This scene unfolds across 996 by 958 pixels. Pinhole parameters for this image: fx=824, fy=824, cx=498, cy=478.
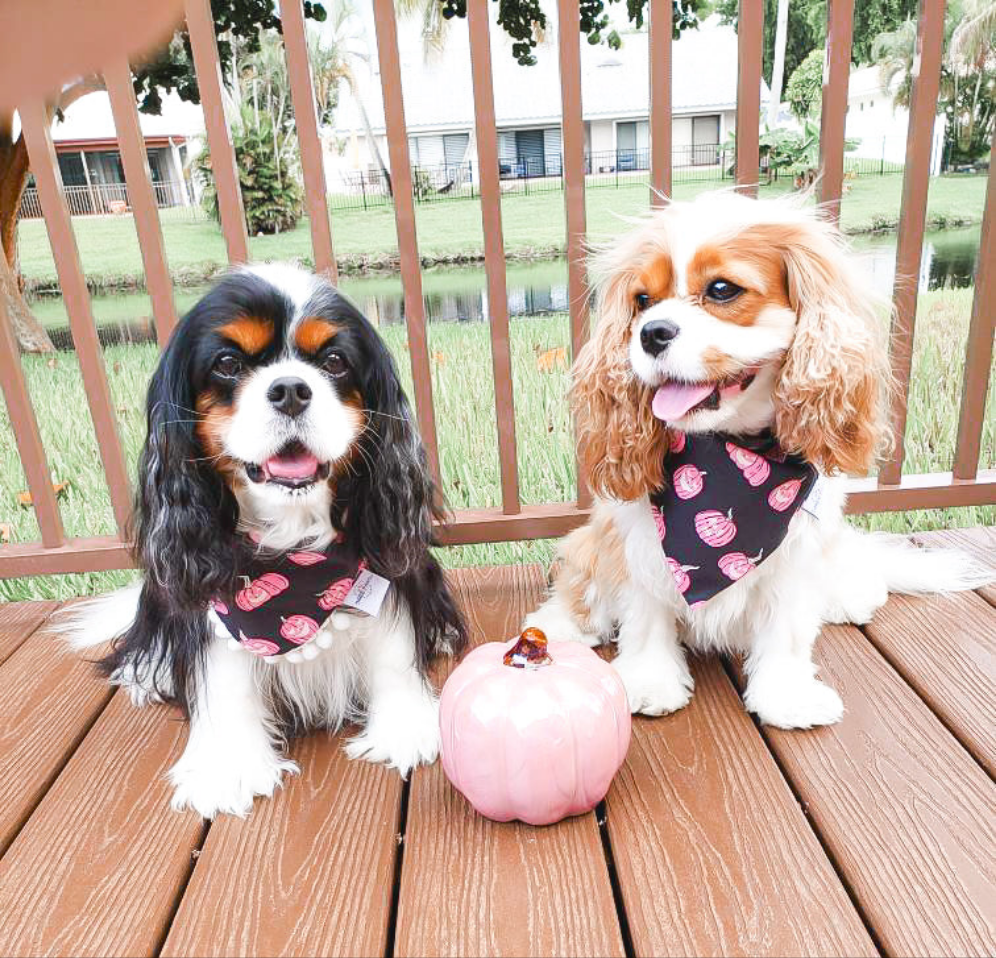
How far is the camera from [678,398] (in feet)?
4.89

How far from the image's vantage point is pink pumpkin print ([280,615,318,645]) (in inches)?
61.7

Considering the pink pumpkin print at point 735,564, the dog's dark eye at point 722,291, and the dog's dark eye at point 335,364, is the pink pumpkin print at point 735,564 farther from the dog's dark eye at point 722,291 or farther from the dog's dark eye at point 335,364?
the dog's dark eye at point 335,364

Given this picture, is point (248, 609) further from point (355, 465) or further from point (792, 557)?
point (792, 557)

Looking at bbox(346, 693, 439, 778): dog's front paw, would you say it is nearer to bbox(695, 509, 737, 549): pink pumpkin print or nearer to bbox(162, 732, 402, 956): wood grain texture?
bbox(162, 732, 402, 956): wood grain texture

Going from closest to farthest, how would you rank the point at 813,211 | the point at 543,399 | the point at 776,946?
1. the point at 776,946
2. the point at 813,211
3. the point at 543,399

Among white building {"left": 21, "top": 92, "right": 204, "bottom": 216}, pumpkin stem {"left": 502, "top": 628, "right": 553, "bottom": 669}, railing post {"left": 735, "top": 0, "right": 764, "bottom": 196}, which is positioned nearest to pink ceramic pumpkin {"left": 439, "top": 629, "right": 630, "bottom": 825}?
pumpkin stem {"left": 502, "top": 628, "right": 553, "bottom": 669}

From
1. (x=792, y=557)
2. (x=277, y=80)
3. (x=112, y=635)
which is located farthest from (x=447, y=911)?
(x=277, y=80)

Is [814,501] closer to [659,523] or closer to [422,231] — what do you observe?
[659,523]

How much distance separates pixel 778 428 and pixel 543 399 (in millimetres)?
2038

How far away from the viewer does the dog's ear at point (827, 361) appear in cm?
145

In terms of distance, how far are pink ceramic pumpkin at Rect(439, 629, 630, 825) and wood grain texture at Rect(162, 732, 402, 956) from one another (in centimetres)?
20

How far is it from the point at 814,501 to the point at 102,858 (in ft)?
4.95

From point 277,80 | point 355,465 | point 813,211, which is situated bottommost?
point 355,465

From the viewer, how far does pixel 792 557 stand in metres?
1.71
